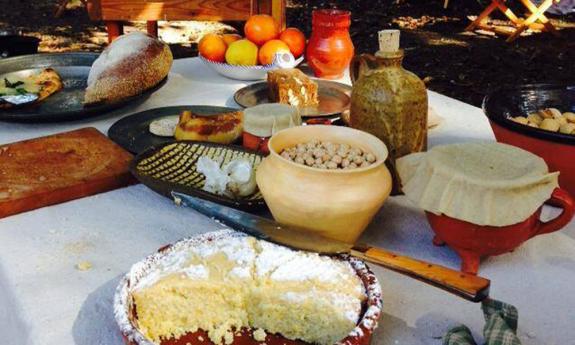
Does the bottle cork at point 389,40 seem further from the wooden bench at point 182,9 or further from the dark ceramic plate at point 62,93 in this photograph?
the wooden bench at point 182,9

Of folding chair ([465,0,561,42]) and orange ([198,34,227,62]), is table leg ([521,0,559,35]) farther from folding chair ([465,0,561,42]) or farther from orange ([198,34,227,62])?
orange ([198,34,227,62])

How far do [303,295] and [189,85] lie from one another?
3.98 feet

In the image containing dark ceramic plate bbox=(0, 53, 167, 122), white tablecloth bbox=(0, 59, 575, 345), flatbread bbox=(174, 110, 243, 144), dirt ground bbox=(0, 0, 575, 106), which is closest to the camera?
white tablecloth bbox=(0, 59, 575, 345)

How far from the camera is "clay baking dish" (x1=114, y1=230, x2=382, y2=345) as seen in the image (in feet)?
2.08

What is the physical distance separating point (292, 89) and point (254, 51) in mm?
345

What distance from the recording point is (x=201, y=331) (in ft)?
2.43

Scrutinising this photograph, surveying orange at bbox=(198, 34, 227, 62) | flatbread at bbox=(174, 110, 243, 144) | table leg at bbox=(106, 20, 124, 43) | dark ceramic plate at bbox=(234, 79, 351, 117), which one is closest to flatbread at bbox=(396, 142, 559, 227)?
flatbread at bbox=(174, 110, 243, 144)

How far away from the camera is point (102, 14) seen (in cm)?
234

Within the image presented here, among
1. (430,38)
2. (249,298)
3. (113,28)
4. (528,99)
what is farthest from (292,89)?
Result: (430,38)

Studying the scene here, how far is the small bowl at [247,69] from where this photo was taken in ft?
5.75

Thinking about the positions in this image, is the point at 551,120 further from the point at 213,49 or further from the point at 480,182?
→ the point at 213,49

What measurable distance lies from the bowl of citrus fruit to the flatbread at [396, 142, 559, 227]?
3.10ft

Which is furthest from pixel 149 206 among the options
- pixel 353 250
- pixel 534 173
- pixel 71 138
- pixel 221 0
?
pixel 221 0

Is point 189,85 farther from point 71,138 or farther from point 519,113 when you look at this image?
point 519,113
